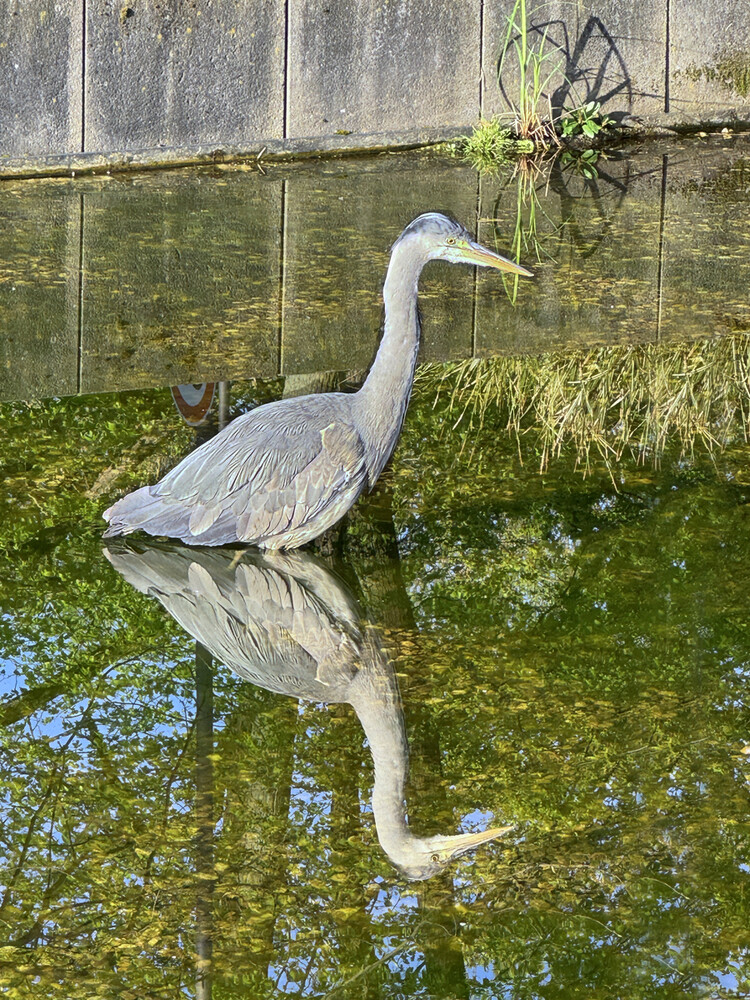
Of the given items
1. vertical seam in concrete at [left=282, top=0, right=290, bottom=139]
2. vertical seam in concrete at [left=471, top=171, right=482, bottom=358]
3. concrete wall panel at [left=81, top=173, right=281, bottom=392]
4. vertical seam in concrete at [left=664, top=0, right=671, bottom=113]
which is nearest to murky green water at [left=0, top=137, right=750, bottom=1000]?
concrete wall panel at [left=81, top=173, right=281, bottom=392]

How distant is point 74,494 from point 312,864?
236 centimetres

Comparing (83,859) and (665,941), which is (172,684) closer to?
(83,859)

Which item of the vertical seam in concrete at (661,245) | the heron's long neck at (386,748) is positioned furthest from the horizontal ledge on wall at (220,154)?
the heron's long neck at (386,748)

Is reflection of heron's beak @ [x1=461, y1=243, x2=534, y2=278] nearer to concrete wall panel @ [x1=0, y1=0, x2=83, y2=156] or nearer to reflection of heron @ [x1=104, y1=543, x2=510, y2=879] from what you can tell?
reflection of heron @ [x1=104, y1=543, x2=510, y2=879]

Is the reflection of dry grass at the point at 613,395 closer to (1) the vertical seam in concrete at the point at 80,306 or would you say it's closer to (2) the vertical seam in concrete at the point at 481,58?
(1) the vertical seam in concrete at the point at 80,306

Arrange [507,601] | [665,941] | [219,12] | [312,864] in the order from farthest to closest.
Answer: [219,12], [507,601], [312,864], [665,941]

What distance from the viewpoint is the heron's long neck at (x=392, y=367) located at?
4.62 m

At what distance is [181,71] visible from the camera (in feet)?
32.6

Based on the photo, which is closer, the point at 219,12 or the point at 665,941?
the point at 665,941

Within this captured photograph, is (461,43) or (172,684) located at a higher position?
(461,43)

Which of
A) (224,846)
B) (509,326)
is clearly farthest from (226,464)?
(509,326)

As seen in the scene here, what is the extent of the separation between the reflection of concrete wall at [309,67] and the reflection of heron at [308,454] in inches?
227

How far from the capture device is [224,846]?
3.43 m

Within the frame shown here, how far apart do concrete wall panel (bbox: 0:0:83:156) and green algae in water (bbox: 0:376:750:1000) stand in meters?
5.03
